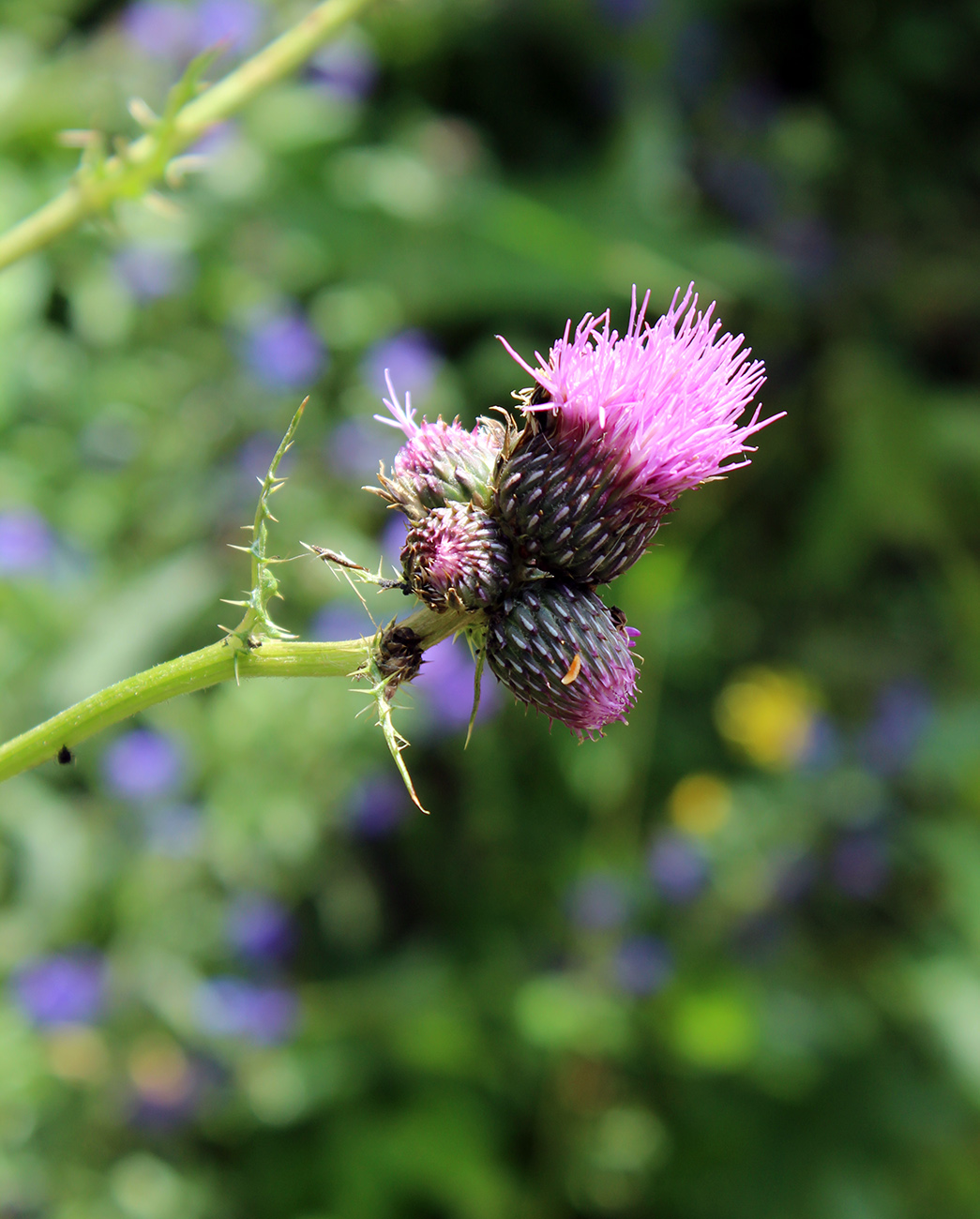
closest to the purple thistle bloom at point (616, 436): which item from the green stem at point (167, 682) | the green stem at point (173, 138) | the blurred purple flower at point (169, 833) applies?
the green stem at point (167, 682)

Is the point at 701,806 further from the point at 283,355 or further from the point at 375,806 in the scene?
the point at 283,355

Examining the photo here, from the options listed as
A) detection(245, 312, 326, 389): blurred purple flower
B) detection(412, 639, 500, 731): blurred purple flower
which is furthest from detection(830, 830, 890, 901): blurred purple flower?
detection(245, 312, 326, 389): blurred purple flower

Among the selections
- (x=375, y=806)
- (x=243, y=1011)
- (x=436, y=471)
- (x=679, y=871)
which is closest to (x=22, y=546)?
(x=375, y=806)

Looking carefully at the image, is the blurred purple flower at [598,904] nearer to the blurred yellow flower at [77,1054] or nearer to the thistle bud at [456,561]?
the blurred yellow flower at [77,1054]

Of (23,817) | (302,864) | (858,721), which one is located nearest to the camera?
(23,817)

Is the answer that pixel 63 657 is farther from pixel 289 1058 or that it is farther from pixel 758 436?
pixel 758 436

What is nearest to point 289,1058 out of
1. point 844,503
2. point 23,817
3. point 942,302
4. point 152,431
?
point 23,817
